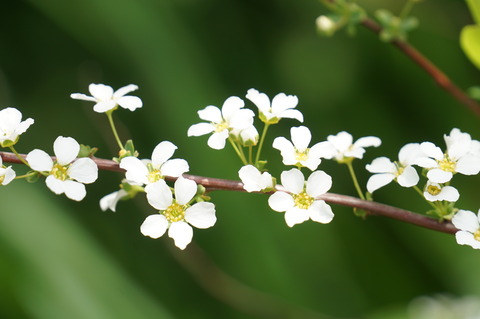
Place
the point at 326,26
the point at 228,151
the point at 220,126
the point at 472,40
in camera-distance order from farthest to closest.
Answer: the point at 228,151, the point at 326,26, the point at 472,40, the point at 220,126

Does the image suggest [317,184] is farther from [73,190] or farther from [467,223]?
[73,190]

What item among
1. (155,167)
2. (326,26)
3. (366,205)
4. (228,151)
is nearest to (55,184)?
(155,167)

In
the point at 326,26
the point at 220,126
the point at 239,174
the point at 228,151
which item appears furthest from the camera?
the point at 228,151

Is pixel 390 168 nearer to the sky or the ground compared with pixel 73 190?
nearer to the sky

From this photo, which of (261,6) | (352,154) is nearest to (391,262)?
(261,6)

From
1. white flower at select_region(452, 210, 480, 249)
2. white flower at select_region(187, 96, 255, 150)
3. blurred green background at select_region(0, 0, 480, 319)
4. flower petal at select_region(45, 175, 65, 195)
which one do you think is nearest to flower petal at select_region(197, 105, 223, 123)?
white flower at select_region(187, 96, 255, 150)

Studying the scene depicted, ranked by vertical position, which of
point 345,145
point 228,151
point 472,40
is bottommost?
point 345,145

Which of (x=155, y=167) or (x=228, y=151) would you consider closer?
(x=155, y=167)
